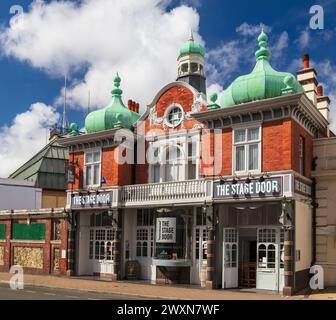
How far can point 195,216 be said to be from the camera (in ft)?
85.4

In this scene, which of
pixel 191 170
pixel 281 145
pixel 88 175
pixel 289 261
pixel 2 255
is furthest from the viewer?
pixel 2 255

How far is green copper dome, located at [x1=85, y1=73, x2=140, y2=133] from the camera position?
2856 cm

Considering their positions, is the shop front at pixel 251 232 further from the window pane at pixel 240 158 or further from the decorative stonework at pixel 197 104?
the decorative stonework at pixel 197 104

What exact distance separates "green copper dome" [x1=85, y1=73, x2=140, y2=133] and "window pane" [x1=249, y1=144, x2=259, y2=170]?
8.08 meters

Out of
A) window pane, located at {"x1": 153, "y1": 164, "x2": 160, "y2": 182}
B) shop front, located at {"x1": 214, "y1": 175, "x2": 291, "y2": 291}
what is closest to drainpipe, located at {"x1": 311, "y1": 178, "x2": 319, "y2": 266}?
shop front, located at {"x1": 214, "y1": 175, "x2": 291, "y2": 291}

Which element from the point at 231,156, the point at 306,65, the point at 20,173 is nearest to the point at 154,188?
the point at 231,156

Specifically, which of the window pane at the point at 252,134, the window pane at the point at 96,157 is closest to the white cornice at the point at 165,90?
the window pane at the point at 96,157

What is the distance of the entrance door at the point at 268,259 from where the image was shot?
2253 cm

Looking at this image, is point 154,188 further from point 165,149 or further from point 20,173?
point 20,173

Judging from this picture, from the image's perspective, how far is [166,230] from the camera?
2572 cm

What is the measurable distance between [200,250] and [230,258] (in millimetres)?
2138

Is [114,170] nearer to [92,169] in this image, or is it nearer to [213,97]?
[92,169]

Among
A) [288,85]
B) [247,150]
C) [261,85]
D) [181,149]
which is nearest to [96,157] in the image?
[181,149]
